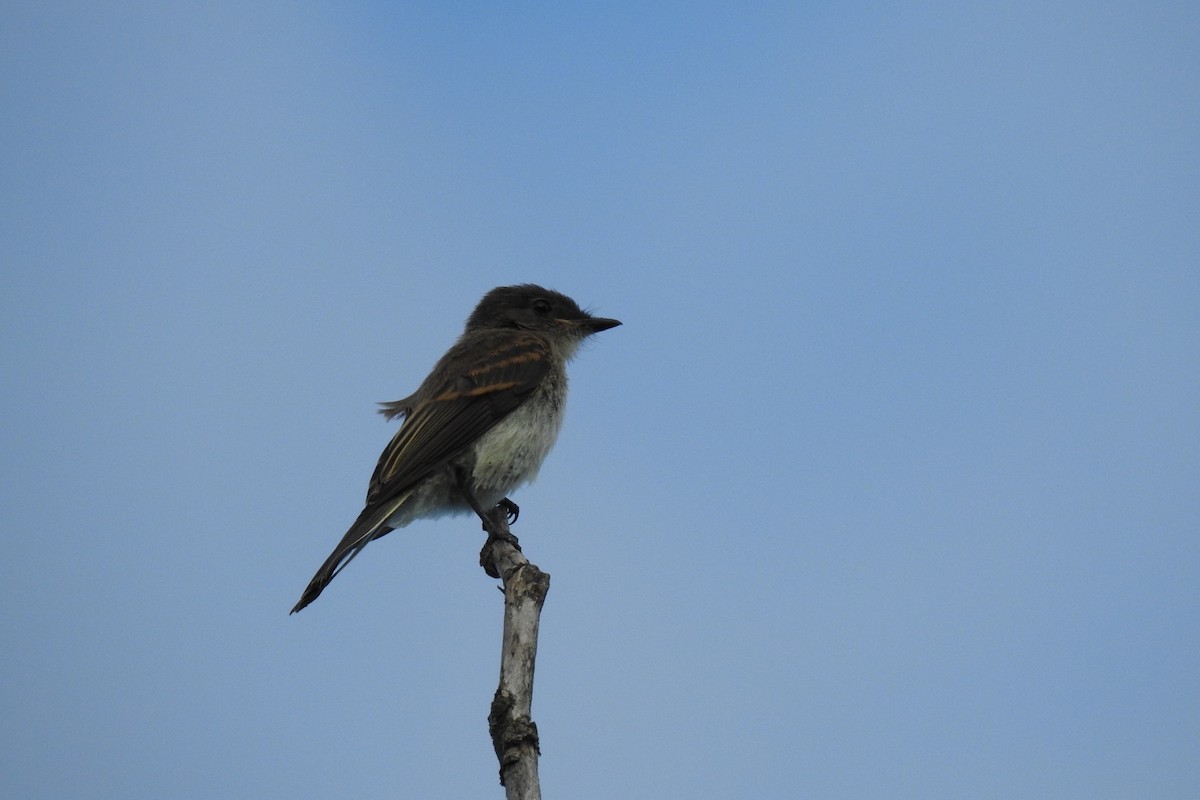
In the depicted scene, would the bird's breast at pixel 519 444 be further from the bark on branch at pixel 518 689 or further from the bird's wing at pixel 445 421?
the bark on branch at pixel 518 689

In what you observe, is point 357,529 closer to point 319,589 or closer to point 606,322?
point 319,589

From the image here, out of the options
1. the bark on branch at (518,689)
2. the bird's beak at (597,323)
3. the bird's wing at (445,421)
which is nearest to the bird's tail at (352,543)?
the bird's wing at (445,421)

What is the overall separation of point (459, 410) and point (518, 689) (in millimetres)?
4049

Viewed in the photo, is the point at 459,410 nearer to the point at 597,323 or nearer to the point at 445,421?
the point at 445,421

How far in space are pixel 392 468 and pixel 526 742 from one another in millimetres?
3797

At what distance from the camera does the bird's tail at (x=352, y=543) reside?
23.8 feet

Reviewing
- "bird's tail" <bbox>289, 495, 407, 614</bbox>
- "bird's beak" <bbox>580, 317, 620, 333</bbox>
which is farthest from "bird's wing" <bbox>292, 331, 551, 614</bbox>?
"bird's beak" <bbox>580, 317, 620, 333</bbox>

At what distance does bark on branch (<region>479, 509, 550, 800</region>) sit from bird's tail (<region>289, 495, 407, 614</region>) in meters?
1.57

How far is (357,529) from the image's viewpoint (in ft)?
A: 25.6

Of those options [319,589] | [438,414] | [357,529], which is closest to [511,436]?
[438,414]

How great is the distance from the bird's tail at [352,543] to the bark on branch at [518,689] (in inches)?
61.9

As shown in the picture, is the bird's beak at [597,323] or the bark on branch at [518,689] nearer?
the bark on branch at [518,689]

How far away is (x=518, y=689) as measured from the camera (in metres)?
5.21

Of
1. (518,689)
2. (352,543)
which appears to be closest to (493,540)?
(352,543)
